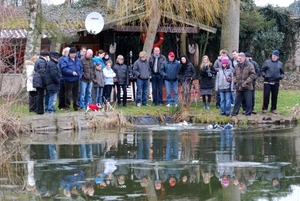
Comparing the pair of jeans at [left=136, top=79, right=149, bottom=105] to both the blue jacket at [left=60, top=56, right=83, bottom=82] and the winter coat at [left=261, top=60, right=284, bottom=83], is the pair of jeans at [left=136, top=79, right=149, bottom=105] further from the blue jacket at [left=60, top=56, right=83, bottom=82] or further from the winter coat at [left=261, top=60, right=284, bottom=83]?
the winter coat at [left=261, top=60, right=284, bottom=83]

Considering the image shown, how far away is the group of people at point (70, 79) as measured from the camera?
745 inches

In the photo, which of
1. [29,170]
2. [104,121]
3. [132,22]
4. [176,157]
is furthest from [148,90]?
[29,170]

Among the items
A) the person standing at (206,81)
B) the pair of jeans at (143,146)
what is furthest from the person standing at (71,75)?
the person standing at (206,81)

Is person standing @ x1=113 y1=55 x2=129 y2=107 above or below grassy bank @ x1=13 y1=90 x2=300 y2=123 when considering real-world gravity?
above

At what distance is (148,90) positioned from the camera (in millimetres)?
23797

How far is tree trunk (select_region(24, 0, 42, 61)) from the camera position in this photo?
75.6ft

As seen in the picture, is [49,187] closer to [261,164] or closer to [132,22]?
[261,164]

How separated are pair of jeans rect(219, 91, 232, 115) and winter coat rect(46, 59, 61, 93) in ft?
16.4

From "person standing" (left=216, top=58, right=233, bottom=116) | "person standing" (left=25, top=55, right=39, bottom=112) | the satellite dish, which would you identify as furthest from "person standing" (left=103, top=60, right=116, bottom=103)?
"person standing" (left=216, top=58, right=233, bottom=116)

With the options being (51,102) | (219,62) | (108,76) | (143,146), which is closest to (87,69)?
(108,76)

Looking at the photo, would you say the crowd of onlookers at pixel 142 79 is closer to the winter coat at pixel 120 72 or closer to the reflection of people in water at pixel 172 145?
the winter coat at pixel 120 72

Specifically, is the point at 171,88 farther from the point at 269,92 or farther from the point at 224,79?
the point at 269,92

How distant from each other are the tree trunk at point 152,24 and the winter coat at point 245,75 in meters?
5.07

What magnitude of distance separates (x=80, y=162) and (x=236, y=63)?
9885 mm
